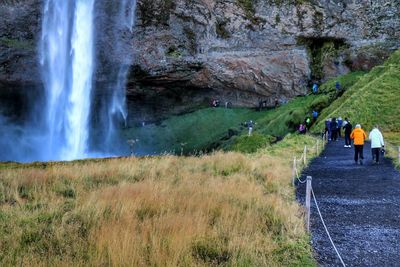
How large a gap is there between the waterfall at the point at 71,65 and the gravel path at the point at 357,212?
37311 millimetres

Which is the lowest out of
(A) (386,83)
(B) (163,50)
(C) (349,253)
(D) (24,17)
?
(C) (349,253)

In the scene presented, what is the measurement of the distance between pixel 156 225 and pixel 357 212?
16.8ft

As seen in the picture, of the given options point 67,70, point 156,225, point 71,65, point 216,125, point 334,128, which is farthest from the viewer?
point 71,65

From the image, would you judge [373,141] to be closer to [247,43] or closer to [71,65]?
[247,43]

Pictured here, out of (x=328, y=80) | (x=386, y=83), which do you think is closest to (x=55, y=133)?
(x=328, y=80)

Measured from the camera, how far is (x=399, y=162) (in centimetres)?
1848

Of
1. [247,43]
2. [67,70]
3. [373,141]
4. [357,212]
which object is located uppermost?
[247,43]

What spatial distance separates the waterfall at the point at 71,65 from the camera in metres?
52.0

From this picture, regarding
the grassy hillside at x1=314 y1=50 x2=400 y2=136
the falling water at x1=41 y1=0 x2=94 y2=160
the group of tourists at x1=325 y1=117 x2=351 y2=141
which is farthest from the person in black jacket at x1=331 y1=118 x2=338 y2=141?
the falling water at x1=41 y1=0 x2=94 y2=160

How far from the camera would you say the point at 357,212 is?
10.7 meters

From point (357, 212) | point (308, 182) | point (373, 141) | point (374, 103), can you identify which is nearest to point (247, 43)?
point (374, 103)

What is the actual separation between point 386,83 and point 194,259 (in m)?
35.2

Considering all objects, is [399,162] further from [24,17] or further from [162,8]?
[24,17]

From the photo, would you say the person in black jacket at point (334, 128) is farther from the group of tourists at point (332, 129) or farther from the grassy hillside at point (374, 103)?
the grassy hillside at point (374, 103)
